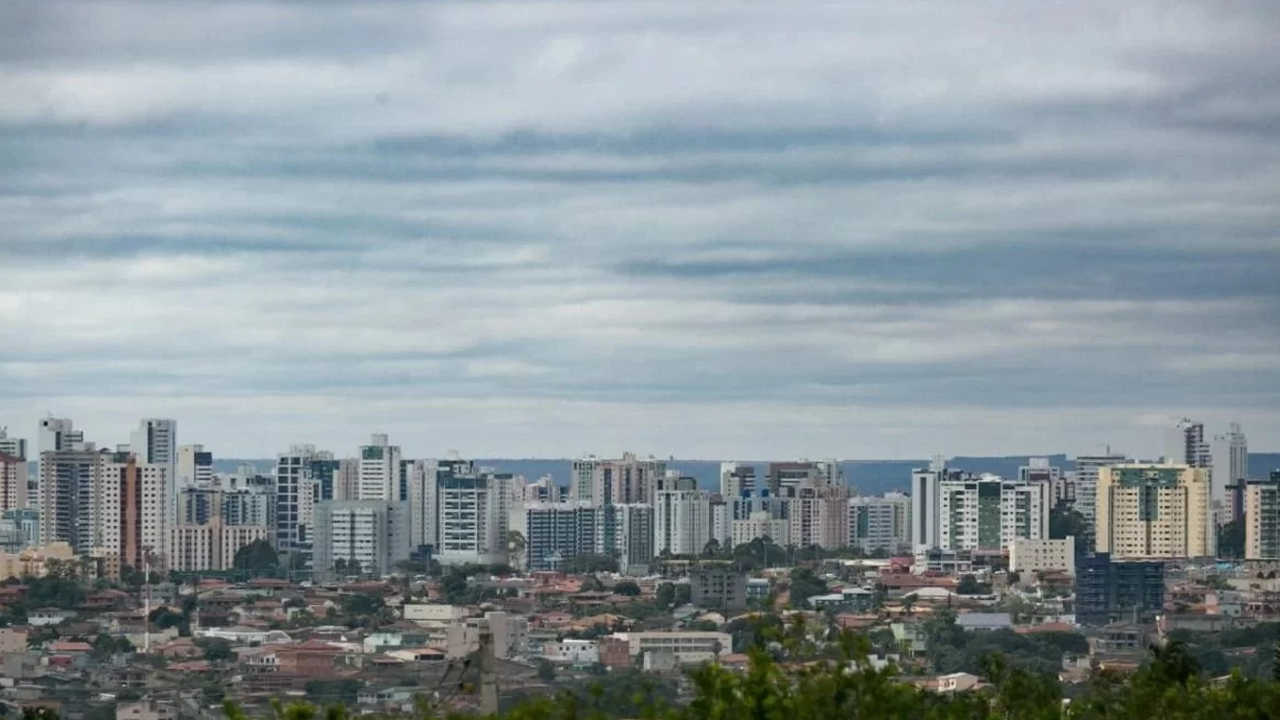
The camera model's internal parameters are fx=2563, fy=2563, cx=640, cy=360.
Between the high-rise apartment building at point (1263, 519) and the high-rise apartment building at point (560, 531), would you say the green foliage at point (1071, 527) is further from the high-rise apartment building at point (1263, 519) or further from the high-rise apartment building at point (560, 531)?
the high-rise apartment building at point (560, 531)

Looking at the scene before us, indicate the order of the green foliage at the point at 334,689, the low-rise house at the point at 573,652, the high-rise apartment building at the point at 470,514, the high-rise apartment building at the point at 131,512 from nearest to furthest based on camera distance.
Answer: the green foliage at the point at 334,689 < the low-rise house at the point at 573,652 < the high-rise apartment building at the point at 131,512 < the high-rise apartment building at the point at 470,514

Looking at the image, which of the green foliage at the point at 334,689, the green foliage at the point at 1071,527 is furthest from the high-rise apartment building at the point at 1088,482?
the green foliage at the point at 334,689

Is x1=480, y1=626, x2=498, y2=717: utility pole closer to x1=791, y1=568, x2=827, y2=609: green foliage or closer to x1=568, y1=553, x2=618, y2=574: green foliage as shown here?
x1=791, y1=568, x2=827, y2=609: green foliage

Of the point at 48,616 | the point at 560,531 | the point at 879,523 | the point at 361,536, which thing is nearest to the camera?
the point at 48,616

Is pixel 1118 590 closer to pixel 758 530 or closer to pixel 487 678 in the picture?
pixel 758 530

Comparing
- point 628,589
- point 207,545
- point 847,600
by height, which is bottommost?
point 628,589

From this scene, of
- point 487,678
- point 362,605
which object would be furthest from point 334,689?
point 487,678

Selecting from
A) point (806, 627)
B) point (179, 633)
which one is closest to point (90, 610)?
point (179, 633)

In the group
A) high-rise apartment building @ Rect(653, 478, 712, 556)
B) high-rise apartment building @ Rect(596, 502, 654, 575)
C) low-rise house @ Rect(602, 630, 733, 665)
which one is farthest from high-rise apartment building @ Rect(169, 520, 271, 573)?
low-rise house @ Rect(602, 630, 733, 665)
